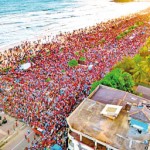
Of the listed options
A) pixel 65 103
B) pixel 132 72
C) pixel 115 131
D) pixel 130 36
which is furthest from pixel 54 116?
pixel 130 36

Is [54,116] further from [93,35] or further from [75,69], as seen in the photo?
[93,35]

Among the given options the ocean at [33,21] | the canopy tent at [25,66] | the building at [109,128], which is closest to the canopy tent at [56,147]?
the building at [109,128]

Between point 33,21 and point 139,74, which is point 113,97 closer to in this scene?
point 139,74

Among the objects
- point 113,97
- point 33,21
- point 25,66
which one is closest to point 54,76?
point 25,66

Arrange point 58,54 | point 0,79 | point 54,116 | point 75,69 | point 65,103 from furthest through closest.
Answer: point 58,54 < point 75,69 < point 0,79 < point 65,103 < point 54,116

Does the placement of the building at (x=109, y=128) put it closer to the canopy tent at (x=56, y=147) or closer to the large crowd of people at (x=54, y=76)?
the canopy tent at (x=56, y=147)

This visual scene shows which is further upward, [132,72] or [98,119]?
[98,119]
